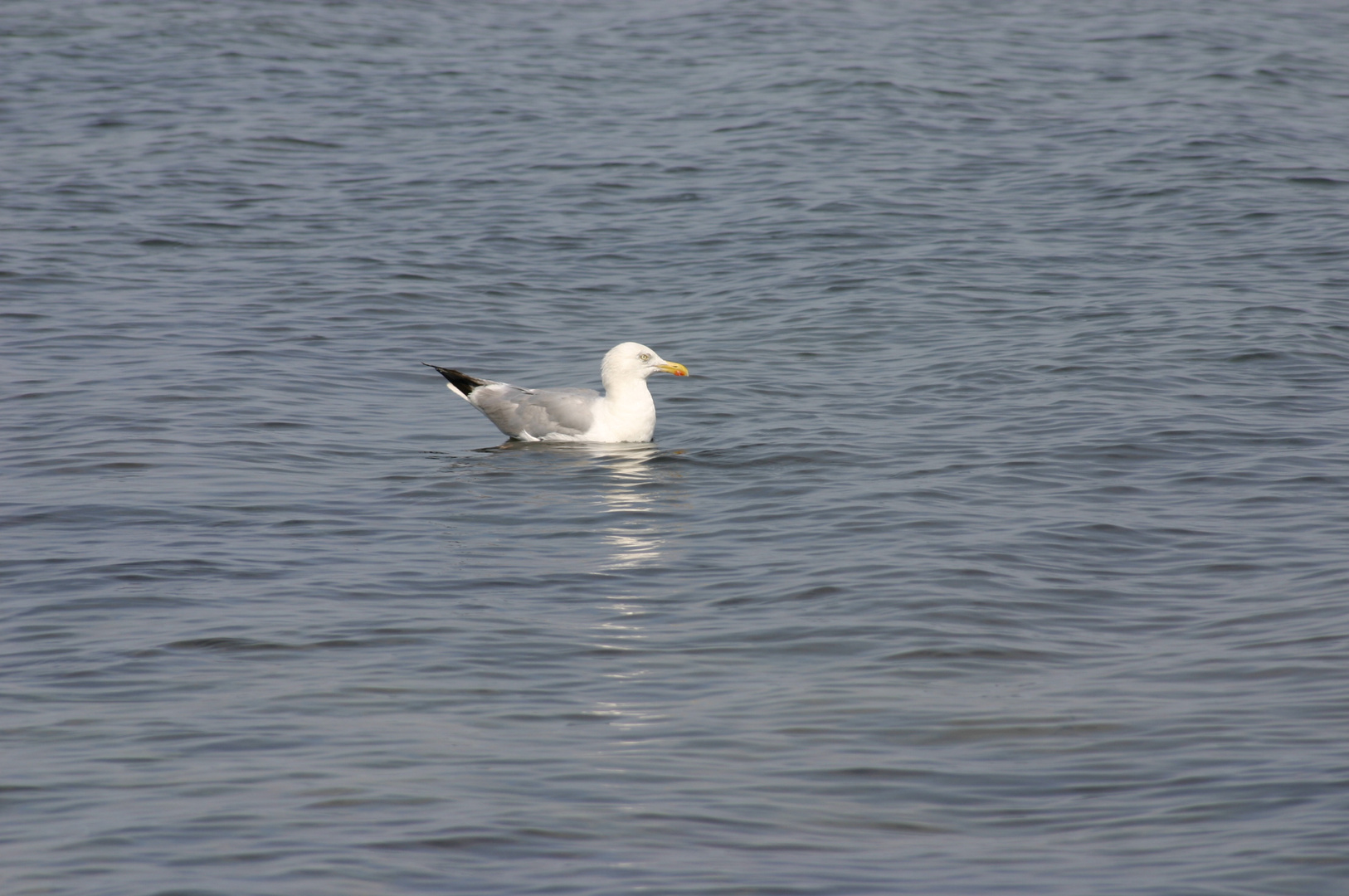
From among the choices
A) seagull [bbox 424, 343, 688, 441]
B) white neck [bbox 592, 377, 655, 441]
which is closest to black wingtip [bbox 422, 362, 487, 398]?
seagull [bbox 424, 343, 688, 441]

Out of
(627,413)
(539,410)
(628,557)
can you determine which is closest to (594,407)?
(627,413)

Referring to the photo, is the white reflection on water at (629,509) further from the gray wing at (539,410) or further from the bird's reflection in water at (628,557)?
the gray wing at (539,410)

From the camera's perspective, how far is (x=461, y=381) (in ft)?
40.3

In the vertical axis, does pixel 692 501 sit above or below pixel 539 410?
below

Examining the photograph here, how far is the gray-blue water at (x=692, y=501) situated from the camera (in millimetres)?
5961

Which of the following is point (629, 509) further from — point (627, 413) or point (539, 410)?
point (539, 410)

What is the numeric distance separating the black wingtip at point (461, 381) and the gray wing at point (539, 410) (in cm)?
14

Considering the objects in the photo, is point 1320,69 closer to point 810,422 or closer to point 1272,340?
point 1272,340

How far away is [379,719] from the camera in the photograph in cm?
684

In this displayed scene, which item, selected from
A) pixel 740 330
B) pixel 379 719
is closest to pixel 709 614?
pixel 379 719

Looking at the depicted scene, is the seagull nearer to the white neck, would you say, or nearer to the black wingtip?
the white neck

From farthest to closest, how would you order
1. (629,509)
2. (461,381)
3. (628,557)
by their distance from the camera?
(461,381), (629,509), (628,557)

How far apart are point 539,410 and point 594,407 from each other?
41 cm

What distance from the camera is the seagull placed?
11812 millimetres
